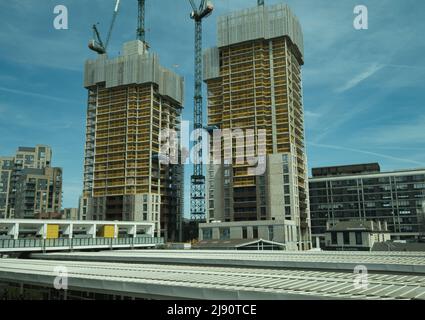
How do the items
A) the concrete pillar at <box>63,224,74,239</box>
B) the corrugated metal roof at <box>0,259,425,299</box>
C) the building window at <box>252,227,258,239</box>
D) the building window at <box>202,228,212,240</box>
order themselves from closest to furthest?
the corrugated metal roof at <box>0,259,425,299</box>, the concrete pillar at <box>63,224,74,239</box>, the building window at <box>252,227,258,239</box>, the building window at <box>202,228,212,240</box>

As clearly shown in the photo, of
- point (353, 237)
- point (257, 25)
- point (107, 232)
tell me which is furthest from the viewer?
point (257, 25)

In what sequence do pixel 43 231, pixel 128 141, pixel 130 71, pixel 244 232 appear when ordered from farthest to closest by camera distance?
pixel 130 71 → pixel 128 141 → pixel 244 232 → pixel 43 231

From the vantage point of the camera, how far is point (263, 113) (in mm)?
132500

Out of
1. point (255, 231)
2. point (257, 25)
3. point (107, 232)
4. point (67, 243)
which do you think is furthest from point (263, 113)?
point (67, 243)

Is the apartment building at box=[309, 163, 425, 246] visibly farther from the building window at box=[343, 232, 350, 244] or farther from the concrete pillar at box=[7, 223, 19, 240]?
the concrete pillar at box=[7, 223, 19, 240]

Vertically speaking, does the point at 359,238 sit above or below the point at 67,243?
below

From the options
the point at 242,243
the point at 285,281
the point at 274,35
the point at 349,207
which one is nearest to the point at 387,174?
the point at 349,207

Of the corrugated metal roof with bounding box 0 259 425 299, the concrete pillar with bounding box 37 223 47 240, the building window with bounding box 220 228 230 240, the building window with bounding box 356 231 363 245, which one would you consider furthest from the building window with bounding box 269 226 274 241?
the corrugated metal roof with bounding box 0 259 425 299

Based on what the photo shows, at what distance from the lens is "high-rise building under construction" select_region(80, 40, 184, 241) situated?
509 feet

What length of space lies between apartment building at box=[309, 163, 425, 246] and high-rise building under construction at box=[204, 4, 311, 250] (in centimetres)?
3448

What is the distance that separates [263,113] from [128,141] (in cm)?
5834

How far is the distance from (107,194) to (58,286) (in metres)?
131

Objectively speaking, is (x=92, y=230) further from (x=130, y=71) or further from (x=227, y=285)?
(x=130, y=71)
